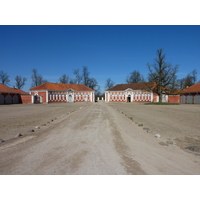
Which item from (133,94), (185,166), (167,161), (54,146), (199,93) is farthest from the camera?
(133,94)

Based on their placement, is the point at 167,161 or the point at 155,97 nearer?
the point at 167,161

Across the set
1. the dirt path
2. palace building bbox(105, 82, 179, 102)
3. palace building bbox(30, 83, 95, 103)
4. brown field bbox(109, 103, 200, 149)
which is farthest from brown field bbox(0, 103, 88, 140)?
palace building bbox(105, 82, 179, 102)

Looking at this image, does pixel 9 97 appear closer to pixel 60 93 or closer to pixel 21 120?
pixel 60 93

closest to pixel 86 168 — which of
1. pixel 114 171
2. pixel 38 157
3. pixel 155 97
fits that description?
pixel 114 171

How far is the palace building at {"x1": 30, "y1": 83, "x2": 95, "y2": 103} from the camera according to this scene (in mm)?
56625

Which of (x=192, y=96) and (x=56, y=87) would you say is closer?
(x=192, y=96)

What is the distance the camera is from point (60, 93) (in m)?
61.6

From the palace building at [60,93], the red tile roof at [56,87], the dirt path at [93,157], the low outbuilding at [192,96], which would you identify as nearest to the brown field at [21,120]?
the dirt path at [93,157]

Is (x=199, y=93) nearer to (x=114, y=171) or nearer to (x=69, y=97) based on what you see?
(x=69, y=97)

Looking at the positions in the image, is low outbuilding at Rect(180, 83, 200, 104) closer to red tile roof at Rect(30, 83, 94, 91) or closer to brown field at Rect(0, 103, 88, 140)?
red tile roof at Rect(30, 83, 94, 91)

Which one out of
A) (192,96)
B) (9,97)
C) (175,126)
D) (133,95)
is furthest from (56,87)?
(175,126)

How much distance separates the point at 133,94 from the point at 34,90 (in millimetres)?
35592

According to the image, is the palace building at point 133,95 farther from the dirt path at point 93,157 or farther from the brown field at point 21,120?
the dirt path at point 93,157

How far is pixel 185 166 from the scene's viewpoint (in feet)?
14.0
